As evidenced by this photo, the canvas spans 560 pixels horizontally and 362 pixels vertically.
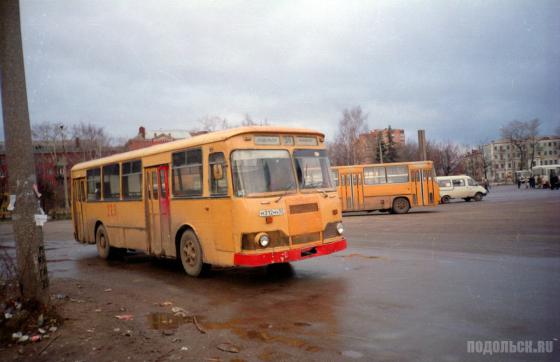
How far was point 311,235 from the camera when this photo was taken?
8930mm

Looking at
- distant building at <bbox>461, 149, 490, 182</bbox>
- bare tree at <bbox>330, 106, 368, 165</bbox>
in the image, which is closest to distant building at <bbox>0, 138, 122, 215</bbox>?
bare tree at <bbox>330, 106, 368, 165</bbox>

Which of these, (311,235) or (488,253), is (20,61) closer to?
(311,235)

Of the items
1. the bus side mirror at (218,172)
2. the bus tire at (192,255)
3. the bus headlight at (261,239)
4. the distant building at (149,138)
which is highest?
the distant building at (149,138)

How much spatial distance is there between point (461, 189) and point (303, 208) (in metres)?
33.5

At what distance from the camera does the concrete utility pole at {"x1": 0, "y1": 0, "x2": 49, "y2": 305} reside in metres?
6.10

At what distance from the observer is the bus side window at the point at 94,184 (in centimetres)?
1439

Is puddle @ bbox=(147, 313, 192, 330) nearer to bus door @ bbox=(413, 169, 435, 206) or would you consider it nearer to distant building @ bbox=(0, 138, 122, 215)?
bus door @ bbox=(413, 169, 435, 206)

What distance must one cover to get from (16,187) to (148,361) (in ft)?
10.2

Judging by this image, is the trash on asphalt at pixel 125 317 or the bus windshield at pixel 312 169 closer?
the trash on asphalt at pixel 125 317

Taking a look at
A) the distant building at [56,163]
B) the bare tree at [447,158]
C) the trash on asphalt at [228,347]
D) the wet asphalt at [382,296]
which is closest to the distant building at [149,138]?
the distant building at [56,163]

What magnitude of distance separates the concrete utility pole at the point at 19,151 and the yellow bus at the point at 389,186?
22.3 m

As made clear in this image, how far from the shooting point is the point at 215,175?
880 centimetres

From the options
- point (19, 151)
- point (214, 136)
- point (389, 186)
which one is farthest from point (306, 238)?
point (389, 186)

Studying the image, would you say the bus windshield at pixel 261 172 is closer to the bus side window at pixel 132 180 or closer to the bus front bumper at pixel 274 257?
the bus front bumper at pixel 274 257
